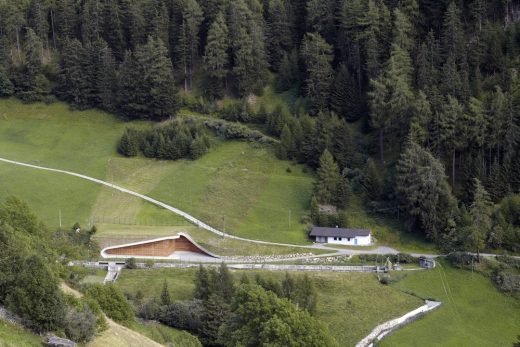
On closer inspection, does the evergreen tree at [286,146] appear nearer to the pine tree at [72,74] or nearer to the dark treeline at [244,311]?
the dark treeline at [244,311]

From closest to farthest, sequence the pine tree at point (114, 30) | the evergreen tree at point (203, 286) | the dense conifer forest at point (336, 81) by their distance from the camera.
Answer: the evergreen tree at point (203, 286) < the dense conifer forest at point (336, 81) < the pine tree at point (114, 30)

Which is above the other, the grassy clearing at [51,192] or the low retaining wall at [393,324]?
the grassy clearing at [51,192]

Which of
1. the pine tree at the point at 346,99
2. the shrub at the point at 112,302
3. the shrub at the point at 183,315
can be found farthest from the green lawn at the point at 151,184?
the shrub at the point at 112,302

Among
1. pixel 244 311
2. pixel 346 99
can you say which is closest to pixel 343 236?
pixel 346 99

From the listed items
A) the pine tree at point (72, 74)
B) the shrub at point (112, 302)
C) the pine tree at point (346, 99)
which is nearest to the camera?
the shrub at point (112, 302)

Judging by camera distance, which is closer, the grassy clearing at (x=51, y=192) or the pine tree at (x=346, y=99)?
the grassy clearing at (x=51, y=192)

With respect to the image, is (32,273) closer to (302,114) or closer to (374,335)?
(374,335)

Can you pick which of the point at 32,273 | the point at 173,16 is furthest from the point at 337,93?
the point at 32,273

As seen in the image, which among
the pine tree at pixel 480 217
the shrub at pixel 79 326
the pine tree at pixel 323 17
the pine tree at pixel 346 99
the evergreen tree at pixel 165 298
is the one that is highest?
the pine tree at pixel 323 17
